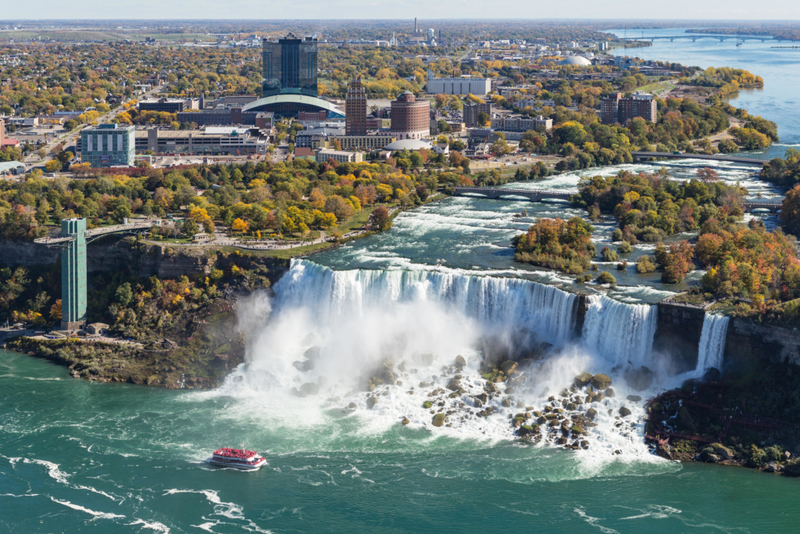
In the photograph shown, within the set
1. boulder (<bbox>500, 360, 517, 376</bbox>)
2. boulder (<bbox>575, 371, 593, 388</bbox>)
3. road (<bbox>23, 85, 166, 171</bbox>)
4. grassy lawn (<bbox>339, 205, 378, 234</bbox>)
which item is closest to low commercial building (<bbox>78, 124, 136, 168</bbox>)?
road (<bbox>23, 85, 166, 171</bbox>)

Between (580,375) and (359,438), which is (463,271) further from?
(359,438)

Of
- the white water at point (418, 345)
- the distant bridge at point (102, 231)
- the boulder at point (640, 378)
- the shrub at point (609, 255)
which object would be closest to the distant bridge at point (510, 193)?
the shrub at point (609, 255)

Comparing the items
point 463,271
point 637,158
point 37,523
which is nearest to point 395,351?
point 463,271

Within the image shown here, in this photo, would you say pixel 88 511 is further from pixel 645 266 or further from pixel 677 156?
pixel 677 156

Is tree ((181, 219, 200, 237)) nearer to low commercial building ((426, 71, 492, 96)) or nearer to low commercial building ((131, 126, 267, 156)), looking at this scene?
low commercial building ((131, 126, 267, 156))

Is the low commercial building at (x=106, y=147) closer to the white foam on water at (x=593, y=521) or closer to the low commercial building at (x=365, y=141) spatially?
the low commercial building at (x=365, y=141)

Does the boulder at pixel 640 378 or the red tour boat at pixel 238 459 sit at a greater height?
the boulder at pixel 640 378
